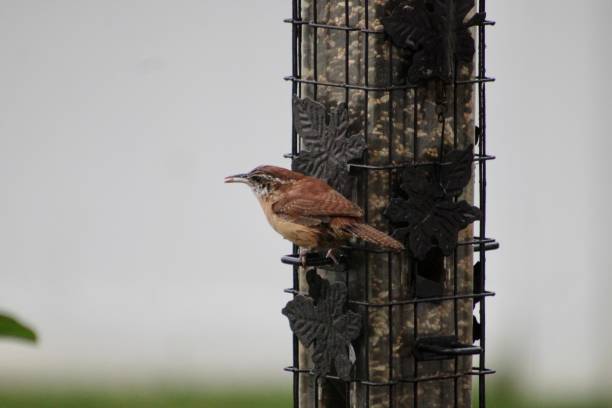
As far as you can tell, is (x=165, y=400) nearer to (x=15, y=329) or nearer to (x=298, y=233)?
(x=298, y=233)

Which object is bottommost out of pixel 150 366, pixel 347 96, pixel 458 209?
pixel 150 366

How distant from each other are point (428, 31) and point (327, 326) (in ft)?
3.95

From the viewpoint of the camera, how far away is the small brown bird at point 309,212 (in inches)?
213

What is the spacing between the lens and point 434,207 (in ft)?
18.5

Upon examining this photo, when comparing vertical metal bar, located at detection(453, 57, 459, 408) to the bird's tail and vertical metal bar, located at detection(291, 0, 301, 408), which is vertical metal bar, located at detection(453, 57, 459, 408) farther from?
vertical metal bar, located at detection(291, 0, 301, 408)

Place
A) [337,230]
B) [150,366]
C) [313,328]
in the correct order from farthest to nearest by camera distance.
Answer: [150,366] → [313,328] → [337,230]

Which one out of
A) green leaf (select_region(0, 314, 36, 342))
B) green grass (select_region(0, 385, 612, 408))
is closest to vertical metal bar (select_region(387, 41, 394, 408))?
green leaf (select_region(0, 314, 36, 342))

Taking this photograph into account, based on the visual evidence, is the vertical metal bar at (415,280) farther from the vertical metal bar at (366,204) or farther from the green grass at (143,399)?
the green grass at (143,399)

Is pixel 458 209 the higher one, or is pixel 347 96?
pixel 347 96

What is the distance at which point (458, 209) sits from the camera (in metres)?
5.68

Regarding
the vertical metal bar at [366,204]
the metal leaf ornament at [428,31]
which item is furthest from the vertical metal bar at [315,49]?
the metal leaf ornament at [428,31]

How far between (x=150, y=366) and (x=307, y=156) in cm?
429

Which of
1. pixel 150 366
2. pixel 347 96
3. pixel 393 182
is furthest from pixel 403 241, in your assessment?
pixel 150 366

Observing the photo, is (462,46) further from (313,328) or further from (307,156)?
(313,328)
